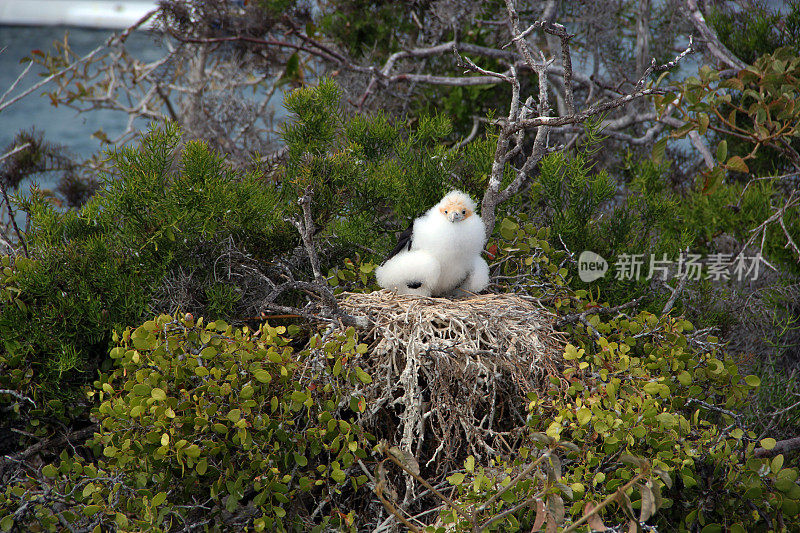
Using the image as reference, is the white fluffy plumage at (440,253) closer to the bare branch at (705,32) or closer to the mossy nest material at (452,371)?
the mossy nest material at (452,371)

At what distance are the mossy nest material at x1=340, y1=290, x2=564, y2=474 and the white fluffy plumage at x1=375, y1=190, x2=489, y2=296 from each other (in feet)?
0.49

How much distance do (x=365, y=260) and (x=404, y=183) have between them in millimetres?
482

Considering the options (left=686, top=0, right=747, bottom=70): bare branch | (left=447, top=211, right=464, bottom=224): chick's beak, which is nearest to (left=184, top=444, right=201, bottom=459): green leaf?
(left=447, top=211, right=464, bottom=224): chick's beak

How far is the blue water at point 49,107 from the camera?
9.22 metres

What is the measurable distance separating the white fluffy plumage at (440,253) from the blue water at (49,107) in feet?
21.4

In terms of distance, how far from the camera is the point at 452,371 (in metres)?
2.67

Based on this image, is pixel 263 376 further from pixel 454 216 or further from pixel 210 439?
pixel 454 216

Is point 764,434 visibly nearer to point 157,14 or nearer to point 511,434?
point 511,434

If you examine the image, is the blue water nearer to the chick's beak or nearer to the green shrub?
the chick's beak

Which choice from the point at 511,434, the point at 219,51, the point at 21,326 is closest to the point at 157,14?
the point at 219,51

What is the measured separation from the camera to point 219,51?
6168mm

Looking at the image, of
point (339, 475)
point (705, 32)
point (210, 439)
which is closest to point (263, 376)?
point (210, 439)

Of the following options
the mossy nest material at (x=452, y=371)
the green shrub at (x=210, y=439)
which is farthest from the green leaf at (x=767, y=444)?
the green shrub at (x=210, y=439)

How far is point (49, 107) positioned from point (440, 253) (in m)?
9.83
